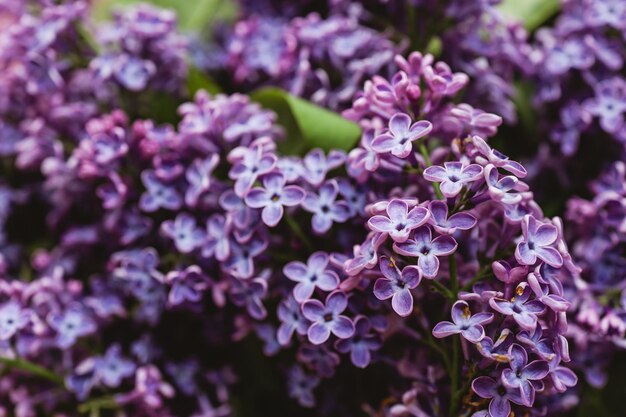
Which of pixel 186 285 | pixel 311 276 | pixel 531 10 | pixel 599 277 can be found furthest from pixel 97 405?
pixel 531 10

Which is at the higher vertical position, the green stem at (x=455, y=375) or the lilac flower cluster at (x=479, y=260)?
the lilac flower cluster at (x=479, y=260)

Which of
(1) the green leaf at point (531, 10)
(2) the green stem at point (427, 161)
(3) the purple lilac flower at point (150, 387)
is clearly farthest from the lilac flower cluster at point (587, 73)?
(3) the purple lilac flower at point (150, 387)

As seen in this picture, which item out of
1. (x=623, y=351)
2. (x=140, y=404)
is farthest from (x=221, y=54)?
(x=623, y=351)

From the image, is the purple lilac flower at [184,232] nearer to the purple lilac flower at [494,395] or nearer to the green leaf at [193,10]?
the purple lilac flower at [494,395]

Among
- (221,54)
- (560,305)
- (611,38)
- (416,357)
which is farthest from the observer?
(221,54)

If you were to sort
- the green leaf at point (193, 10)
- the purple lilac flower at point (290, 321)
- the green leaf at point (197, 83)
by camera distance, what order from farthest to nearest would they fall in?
1. the green leaf at point (193, 10)
2. the green leaf at point (197, 83)
3. the purple lilac flower at point (290, 321)

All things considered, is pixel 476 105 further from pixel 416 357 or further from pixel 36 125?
pixel 36 125

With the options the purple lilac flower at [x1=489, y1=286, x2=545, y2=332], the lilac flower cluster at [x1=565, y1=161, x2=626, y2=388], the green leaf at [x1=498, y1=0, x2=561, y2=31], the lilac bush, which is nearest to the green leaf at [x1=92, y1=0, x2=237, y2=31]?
the lilac bush
